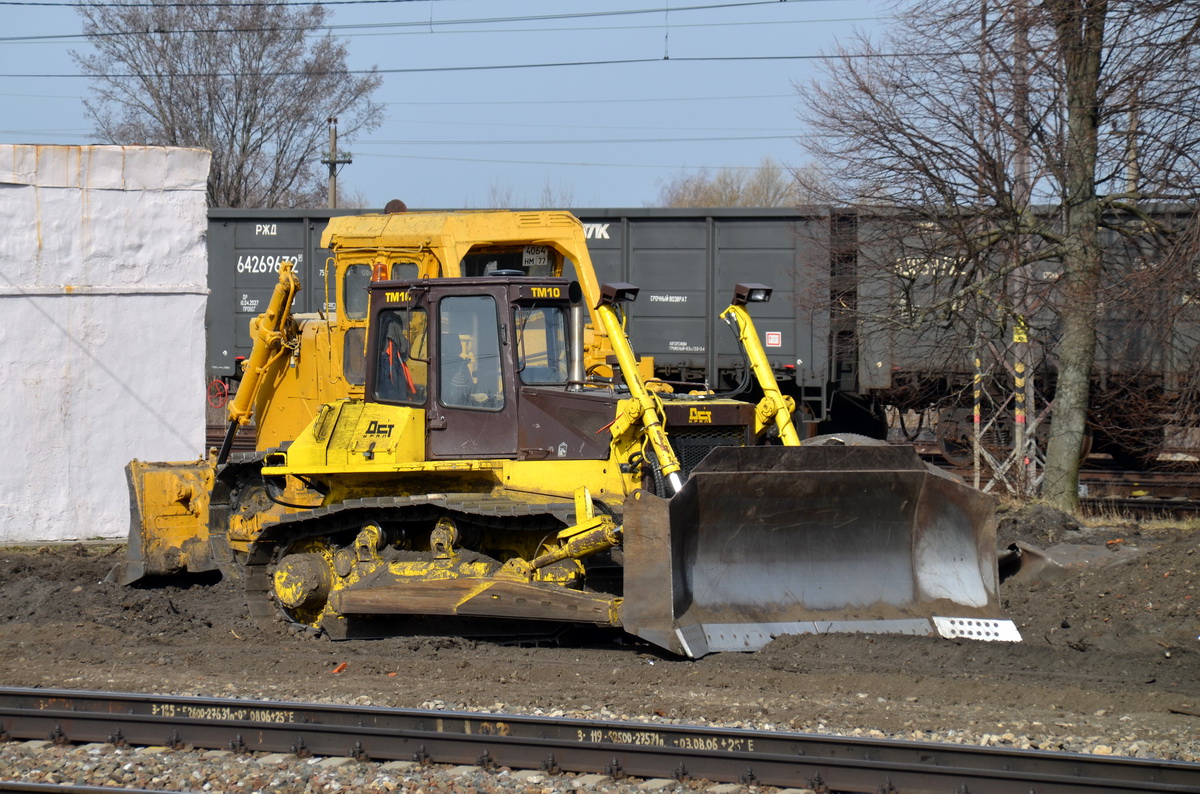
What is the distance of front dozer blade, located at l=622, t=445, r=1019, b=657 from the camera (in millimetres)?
7641

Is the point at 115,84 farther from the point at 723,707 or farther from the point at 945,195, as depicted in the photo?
the point at 723,707

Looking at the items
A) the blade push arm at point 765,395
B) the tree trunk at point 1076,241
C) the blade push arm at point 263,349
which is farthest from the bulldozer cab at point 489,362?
the tree trunk at point 1076,241

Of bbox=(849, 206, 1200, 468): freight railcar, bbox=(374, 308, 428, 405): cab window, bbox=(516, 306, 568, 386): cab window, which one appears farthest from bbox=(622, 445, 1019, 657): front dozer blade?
bbox=(849, 206, 1200, 468): freight railcar

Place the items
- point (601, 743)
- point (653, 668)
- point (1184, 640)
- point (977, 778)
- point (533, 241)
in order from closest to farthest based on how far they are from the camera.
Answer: point (977, 778)
point (601, 743)
point (653, 668)
point (1184, 640)
point (533, 241)

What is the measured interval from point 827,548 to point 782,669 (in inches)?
44.5

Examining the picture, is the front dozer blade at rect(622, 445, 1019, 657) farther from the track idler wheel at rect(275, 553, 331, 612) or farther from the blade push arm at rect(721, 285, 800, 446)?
the track idler wheel at rect(275, 553, 331, 612)

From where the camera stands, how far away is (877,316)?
1372 centimetres

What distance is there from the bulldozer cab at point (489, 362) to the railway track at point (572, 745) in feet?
9.09

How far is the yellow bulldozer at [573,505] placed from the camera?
25.2 feet

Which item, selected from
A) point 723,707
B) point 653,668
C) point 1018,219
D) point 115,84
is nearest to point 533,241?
point 1018,219

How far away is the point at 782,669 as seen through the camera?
283 inches

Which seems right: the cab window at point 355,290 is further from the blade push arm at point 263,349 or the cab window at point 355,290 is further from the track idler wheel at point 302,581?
the track idler wheel at point 302,581

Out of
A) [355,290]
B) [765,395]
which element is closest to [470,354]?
[765,395]

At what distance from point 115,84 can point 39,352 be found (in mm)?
20794
